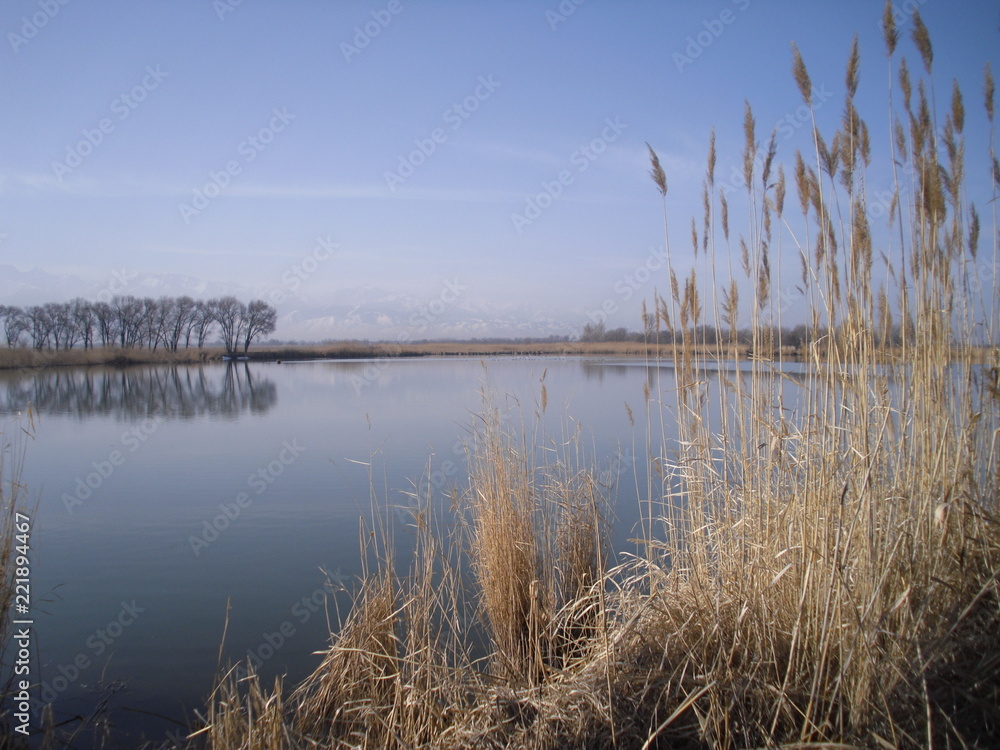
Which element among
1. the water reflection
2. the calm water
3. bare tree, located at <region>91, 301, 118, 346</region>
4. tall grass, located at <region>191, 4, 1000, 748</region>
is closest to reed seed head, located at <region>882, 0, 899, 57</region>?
tall grass, located at <region>191, 4, 1000, 748</region>

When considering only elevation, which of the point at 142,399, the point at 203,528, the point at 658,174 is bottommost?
the point at 203,528

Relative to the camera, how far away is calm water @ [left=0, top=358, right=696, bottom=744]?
309cm

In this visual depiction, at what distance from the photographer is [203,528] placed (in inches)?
201

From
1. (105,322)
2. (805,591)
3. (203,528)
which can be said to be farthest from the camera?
(105,322)

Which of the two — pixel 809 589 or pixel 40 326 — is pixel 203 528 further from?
pixel 40 326

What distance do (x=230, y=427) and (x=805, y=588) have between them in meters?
10.2

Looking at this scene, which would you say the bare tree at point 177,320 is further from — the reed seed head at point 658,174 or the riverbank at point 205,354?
the reed seed head at point 658,174

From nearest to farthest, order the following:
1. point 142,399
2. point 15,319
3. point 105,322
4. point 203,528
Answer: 1. point 203,528
2. point 142,399
3. point 15,319
4. point 105,322

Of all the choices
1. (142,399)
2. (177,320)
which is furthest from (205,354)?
(142,399)

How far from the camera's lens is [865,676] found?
5.13 ft

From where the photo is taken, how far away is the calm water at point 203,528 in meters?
3.09

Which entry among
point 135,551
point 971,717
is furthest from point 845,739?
point 135,551

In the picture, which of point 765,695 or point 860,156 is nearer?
point 765,695

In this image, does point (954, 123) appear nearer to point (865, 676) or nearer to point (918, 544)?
point (918, 544)
